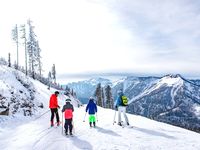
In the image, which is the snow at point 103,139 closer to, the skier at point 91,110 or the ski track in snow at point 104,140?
the ski track in snow at point 104,140

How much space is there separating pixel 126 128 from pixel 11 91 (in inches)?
675

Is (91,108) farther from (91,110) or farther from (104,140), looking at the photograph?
(104,140)

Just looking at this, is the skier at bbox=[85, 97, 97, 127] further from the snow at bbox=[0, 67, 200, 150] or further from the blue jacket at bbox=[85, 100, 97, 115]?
the snow at bbox=[0, 67, 200, 150]

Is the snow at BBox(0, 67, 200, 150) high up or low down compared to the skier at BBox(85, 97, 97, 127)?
down

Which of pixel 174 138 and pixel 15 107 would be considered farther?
pixel 15 107

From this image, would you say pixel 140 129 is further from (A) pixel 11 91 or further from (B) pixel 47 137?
(A) pixel 11 91

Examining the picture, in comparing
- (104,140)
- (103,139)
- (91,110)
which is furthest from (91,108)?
(104,140)

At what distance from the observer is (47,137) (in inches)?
686

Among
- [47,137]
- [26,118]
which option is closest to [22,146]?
[47,137]

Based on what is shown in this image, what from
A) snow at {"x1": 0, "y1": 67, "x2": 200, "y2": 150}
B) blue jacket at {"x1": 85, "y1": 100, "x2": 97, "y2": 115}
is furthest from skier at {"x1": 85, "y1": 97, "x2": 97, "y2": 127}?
snow at {"x1": 0, "y1": 67, "x2": 200, "y2": 150}

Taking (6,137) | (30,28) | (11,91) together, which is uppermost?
(30,28)

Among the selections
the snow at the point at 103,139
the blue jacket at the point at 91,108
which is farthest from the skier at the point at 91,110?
the snow at the point at 103,139

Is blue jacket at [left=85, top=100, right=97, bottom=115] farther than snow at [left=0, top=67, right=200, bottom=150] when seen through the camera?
Yes

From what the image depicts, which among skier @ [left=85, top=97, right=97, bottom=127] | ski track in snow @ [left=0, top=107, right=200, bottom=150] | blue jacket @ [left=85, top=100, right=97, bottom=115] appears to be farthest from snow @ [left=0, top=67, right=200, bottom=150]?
blue jacket @ [left=85, top=100, right=97, bottom=115]
